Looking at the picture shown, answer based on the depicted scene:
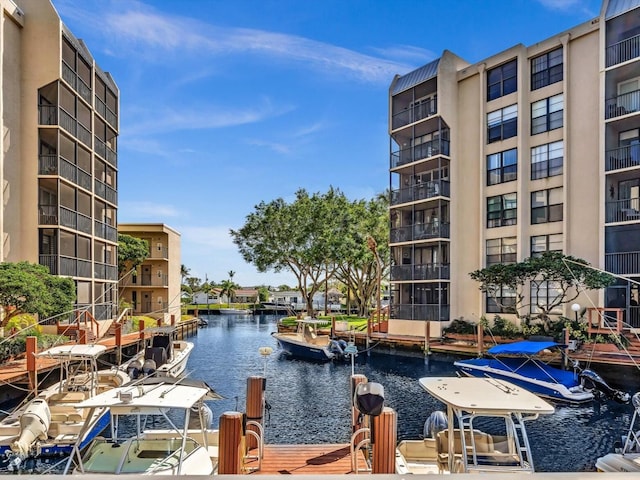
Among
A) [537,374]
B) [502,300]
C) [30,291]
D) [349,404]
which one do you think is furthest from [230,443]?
[502,300]

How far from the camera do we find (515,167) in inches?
1177

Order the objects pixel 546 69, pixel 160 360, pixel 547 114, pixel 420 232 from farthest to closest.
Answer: pixel 420 232 → pixel 546 69 → pixel 547 114 → pixel 160 360

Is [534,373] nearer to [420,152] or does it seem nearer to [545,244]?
[545,244]

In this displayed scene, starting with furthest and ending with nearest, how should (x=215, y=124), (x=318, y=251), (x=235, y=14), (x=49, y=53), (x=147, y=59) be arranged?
(x=318, y=251) → (x=215, y=124) → (x=49, y=53) → (x=147, y=59) → (x=235, y=14)

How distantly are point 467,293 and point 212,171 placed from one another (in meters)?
19.2

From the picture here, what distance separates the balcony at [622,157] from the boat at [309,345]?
58.4ft

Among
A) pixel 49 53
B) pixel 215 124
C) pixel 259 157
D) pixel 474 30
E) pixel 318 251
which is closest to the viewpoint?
pixel 474 30

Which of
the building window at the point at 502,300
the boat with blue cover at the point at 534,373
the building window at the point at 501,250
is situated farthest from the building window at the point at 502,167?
the boat with blue cover at the point at 534,373

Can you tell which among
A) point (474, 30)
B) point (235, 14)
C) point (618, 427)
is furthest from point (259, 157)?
point (618, 427)

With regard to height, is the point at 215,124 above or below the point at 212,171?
above

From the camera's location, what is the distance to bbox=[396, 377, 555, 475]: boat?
735cm

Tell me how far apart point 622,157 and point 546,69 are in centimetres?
739

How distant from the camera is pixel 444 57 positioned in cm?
3300

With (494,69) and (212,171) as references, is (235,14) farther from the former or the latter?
(494,69)
